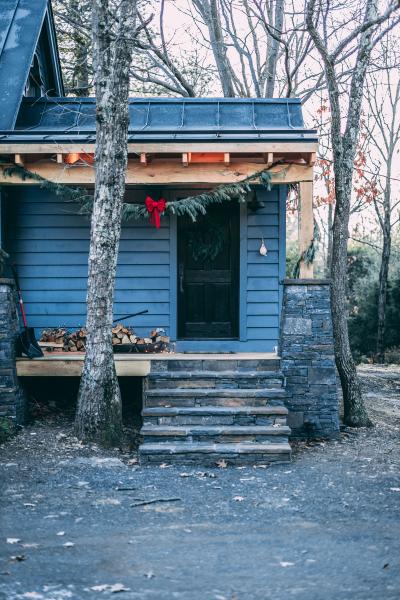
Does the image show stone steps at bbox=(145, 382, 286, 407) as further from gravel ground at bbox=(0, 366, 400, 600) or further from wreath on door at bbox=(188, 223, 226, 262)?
wreath on door at bbox=(188, 223, 226, 262)

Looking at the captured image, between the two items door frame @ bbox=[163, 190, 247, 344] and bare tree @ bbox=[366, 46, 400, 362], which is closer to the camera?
door frame @ bbox=[163, 190, 247, 344]

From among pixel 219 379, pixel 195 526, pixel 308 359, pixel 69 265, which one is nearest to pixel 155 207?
pixel 69 265

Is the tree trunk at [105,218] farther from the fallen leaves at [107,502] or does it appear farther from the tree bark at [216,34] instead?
the tree bark at [216,34]

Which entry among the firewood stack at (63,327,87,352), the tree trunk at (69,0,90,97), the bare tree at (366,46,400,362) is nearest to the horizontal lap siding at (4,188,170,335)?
the firewood stack at (63,327,87,352)

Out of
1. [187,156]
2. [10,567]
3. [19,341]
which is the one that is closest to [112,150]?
[187,156]

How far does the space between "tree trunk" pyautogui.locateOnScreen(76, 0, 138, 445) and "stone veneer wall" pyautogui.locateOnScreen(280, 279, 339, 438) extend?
91.7 inches

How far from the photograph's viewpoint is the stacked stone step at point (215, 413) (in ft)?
24.5

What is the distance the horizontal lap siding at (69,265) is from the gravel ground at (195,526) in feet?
9.38

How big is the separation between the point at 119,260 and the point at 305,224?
3.24 metres

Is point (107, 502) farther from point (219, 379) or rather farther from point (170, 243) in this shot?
point (170, 243)

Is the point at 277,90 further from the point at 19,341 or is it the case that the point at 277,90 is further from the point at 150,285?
the point at 19,341

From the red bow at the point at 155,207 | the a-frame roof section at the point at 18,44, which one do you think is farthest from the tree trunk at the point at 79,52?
the red bow at the point at 155,207

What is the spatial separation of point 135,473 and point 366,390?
7.89 m

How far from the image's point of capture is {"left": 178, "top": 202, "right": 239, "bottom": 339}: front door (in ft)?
34.9
